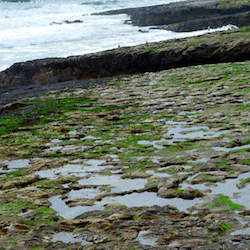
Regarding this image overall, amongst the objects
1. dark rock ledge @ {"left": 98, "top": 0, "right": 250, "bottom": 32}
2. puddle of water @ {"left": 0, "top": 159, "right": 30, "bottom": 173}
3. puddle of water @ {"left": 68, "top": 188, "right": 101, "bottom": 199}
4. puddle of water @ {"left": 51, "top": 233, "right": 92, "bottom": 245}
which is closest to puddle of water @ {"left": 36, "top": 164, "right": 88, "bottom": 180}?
puddle of water @ {"left": 68, "top": 188, "right": 101, "bottom": 199}

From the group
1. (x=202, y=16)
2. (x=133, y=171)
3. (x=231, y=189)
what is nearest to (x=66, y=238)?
(x=133, y=171)

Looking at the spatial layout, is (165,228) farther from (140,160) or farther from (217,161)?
(140,160)

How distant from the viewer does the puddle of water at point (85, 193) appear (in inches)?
197

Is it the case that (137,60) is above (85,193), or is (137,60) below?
above

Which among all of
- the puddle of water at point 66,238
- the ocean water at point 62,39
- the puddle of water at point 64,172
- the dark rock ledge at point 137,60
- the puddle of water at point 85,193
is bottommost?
the puddle of water at point 85,193

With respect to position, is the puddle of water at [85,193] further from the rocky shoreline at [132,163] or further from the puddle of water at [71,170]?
the puddle of water at [71,170]

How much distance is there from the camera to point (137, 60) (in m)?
16.7

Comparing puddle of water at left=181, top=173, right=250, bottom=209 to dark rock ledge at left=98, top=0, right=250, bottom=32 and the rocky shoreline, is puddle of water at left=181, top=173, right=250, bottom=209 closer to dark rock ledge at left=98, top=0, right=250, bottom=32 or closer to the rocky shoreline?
the rocky shoreline

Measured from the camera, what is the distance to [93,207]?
464 cm

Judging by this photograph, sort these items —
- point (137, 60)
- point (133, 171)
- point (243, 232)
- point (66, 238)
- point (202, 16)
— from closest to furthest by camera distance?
point (243, 232), point (66, 238), point (133, 171), point (137, 60), point (202, 16)

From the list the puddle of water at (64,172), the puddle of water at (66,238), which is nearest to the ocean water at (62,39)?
the puddle of water at (64,172)

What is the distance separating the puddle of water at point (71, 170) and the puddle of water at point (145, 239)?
7.47 feet

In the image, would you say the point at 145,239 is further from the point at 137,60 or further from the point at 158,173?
the point at 137,60

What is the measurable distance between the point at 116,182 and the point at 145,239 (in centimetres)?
179
